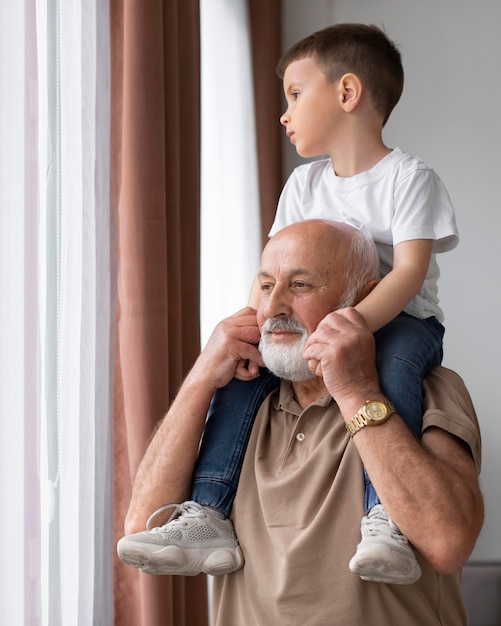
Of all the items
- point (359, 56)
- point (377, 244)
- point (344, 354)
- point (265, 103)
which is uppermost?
point (265, 103)

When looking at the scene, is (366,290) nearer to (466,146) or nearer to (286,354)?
(286,354)

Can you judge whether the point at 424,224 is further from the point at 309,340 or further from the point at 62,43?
the point at 62,43

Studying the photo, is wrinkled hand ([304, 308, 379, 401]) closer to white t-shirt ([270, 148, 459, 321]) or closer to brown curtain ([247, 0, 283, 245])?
white t-shirt ([270, 148, 459, 321])

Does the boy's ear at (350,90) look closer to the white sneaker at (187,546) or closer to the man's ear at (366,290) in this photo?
the man's ear at (366,290)

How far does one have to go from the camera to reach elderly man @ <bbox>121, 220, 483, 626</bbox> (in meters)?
1.54

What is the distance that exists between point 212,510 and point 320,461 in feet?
0.76

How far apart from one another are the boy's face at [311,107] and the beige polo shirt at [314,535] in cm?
63

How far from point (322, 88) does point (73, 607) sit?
1457 mm

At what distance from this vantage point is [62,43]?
7.65ft

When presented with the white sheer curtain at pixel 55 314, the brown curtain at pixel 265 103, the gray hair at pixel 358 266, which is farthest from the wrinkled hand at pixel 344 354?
the brown curtain at pixel 265 103

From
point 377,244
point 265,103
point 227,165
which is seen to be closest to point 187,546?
point 377,244

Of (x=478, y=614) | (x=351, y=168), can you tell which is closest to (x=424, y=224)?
(x=351, y=168)

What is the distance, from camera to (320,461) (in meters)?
1.67

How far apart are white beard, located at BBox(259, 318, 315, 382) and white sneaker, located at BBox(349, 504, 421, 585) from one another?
0.36 meters
